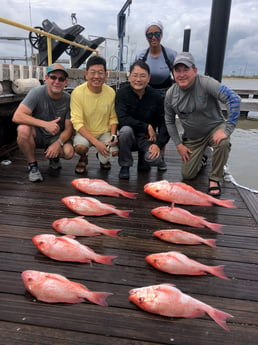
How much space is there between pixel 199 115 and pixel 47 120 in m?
1.96

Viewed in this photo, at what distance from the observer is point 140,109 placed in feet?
13.1

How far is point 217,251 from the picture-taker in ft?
8.08

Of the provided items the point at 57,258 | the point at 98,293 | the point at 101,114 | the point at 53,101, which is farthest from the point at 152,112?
the point at 98,293

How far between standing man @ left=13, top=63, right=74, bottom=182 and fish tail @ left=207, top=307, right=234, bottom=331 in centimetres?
271

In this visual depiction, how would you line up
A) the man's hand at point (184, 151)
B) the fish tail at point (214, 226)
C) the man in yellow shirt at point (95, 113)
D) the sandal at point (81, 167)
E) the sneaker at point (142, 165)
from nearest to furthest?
the fish tail at point (214, 226), the man in yellow shirt at point (95, 113), the man's hand at point (184, 151), the sandal at point (81, 167), the sneaker at point (142, 165)

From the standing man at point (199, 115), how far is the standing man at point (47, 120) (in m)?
1.34

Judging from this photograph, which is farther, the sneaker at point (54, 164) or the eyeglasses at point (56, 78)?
the sneaker at point (54, 164)

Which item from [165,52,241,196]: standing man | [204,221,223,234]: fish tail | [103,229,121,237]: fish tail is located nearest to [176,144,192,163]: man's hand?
[165,52,241,196]: standing man

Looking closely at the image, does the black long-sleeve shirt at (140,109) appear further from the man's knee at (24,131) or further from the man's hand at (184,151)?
the man's knee at (24,131)

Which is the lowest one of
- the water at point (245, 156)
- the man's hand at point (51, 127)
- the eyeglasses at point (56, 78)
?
the water at point (245, 156)

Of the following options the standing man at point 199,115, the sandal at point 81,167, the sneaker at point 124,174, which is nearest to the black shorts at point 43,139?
the sandal at point 81,167

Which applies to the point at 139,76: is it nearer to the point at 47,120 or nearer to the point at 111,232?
the point at 47,120

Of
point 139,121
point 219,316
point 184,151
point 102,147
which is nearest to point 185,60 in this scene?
point 139,121

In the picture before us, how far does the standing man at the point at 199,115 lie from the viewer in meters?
3.45
